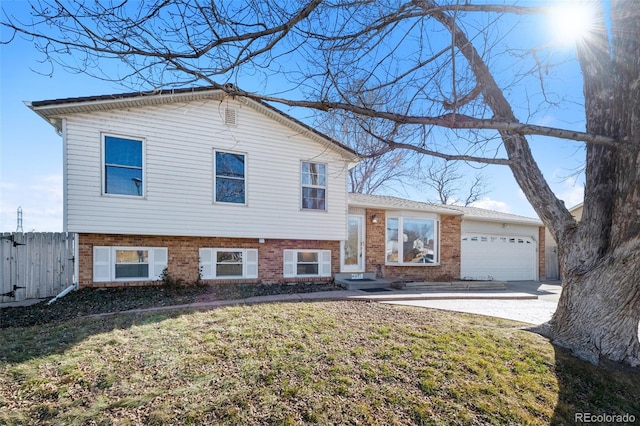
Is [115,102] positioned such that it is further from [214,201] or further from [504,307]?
[504,307]

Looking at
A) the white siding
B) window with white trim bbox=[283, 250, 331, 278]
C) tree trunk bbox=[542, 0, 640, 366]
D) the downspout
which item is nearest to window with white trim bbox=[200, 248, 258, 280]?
the white siding

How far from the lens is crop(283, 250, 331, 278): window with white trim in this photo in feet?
32.5

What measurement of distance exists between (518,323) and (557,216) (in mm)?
2321

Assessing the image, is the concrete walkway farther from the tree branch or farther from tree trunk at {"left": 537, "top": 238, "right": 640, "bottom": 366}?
the tree branch

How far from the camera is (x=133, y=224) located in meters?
7.86

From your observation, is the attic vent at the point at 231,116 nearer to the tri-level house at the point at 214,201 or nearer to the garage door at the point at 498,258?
the tri-level house at the point at 214,201

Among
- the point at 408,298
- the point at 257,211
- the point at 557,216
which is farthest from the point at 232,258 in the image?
the point at 557,216

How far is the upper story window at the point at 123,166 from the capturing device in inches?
303

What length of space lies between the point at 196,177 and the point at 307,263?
14.6ft

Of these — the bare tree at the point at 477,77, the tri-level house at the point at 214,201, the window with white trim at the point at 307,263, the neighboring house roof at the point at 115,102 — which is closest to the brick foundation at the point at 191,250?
the tri-level house at the point at 214,201

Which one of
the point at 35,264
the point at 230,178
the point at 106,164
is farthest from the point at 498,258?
the point at 35,264

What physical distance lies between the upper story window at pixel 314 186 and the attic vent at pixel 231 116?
8.07 feet

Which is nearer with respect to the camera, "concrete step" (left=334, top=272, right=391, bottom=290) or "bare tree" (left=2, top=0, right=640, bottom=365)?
"bare tree" (left=2, top=0, right=640, bottom=365)

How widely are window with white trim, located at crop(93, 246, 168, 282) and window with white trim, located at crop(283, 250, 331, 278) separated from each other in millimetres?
3641
